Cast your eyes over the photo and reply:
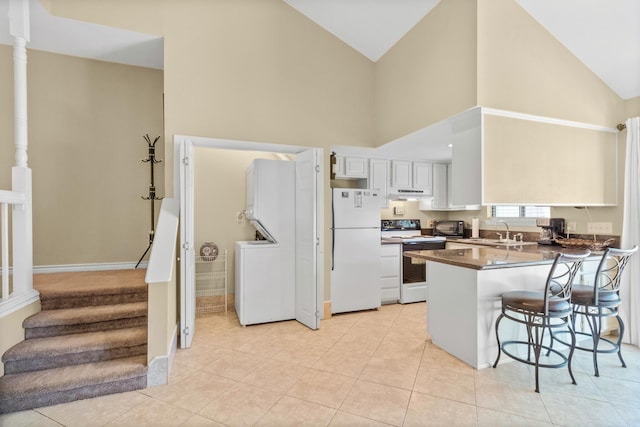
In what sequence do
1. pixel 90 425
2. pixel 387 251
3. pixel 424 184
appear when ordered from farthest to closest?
1. pixel 424 184
2. pixel 387 251
3. pixel 90 425

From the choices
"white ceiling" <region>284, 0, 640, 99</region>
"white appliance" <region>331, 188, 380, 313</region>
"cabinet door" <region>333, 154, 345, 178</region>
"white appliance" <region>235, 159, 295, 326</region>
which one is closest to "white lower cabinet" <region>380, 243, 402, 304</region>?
"white appliance" <region>331, 188, 380, 313</region>

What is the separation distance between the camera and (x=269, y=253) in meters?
3.79

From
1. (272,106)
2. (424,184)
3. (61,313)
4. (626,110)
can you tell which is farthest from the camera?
(424,184)

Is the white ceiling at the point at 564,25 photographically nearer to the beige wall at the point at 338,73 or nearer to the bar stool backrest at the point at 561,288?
the beige wall at the point at 338,73

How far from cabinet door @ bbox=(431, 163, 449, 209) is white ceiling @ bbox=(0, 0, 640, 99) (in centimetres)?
215

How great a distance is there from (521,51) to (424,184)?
2.47 meters

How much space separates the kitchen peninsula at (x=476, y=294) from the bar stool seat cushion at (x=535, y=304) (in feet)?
0.68

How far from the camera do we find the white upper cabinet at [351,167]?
14.7ft

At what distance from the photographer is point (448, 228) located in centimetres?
523

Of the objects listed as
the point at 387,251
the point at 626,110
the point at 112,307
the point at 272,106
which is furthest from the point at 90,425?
the point at 626,110

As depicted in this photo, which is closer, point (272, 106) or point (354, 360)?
point (354, 360)

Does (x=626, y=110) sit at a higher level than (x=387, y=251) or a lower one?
higher

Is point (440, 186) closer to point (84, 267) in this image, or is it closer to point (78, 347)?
point (78, 347)

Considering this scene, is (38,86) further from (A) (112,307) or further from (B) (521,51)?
(B) (521,51)
